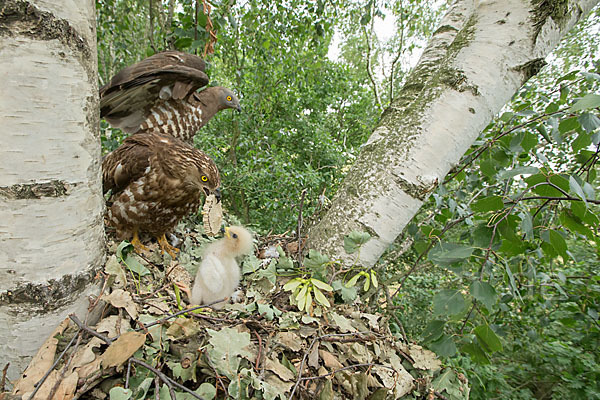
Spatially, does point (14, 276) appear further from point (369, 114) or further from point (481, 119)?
point (369, 114)

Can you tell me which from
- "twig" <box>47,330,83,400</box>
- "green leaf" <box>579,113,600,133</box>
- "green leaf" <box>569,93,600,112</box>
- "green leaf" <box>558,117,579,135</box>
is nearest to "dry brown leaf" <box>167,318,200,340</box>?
"twig" <box>47,330,83,400</box>

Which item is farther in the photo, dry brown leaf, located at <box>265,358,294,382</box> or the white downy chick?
the white downy chick

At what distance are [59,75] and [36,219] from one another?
38 centimetres

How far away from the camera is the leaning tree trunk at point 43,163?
2.45ft

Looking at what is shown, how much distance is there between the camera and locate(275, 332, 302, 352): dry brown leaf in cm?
104

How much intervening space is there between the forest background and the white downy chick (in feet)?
1.48

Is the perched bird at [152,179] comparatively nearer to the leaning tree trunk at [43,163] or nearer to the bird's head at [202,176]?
the bird's head at [202,176]

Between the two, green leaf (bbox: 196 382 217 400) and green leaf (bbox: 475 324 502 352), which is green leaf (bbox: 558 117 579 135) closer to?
green leaf (bbox: 475 324 502 352)

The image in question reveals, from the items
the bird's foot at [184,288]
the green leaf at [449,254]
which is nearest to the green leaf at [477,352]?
the green leaf at [449,254]

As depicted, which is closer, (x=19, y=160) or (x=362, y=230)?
(x=19, y=160)

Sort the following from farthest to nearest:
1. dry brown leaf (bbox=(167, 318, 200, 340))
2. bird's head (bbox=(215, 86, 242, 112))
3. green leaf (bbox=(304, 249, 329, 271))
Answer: bird's head (bbox=(215, 86, 242, 112)) → green leaf (bbox=(304, 249, 329, 271)) → dry brown leaf (bbox=(167, 318, 200, 340))

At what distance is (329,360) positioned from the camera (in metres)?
1.02

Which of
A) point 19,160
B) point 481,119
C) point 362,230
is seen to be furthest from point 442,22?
point 19,160

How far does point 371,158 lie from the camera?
1.39 m
